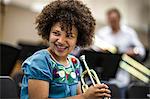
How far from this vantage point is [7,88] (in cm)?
206

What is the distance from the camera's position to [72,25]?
1524 mm

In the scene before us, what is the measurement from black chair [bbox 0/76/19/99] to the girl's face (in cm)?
61

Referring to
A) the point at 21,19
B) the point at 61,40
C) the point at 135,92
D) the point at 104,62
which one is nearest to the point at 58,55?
the point at 61,40

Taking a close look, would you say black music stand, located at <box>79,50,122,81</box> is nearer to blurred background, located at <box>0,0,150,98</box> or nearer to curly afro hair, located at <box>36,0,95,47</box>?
curly afro hair, located at <box>36,0,95,47</box>

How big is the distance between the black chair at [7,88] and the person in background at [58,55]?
1.82ft

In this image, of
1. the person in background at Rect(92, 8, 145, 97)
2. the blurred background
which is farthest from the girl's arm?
the blurred background

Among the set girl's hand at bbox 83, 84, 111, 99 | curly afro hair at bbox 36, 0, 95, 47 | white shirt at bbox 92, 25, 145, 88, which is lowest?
girl's hand at bbox 83, 84, 111, 99

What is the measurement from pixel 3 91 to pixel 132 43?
2371 mm

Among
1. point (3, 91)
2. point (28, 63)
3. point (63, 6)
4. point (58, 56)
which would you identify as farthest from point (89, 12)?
point (3, 91)

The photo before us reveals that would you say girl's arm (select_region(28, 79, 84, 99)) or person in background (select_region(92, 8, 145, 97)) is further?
person in background (select_region(92, 8, 145, 97))

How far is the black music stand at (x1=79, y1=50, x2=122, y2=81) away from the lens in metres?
2.86

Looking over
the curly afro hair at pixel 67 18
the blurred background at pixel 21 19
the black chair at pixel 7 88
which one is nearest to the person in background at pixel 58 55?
the curly afro hair at pixel 67 18

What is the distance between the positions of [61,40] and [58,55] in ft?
0.28

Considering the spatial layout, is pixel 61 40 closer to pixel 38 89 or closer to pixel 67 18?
pixel 67 18
